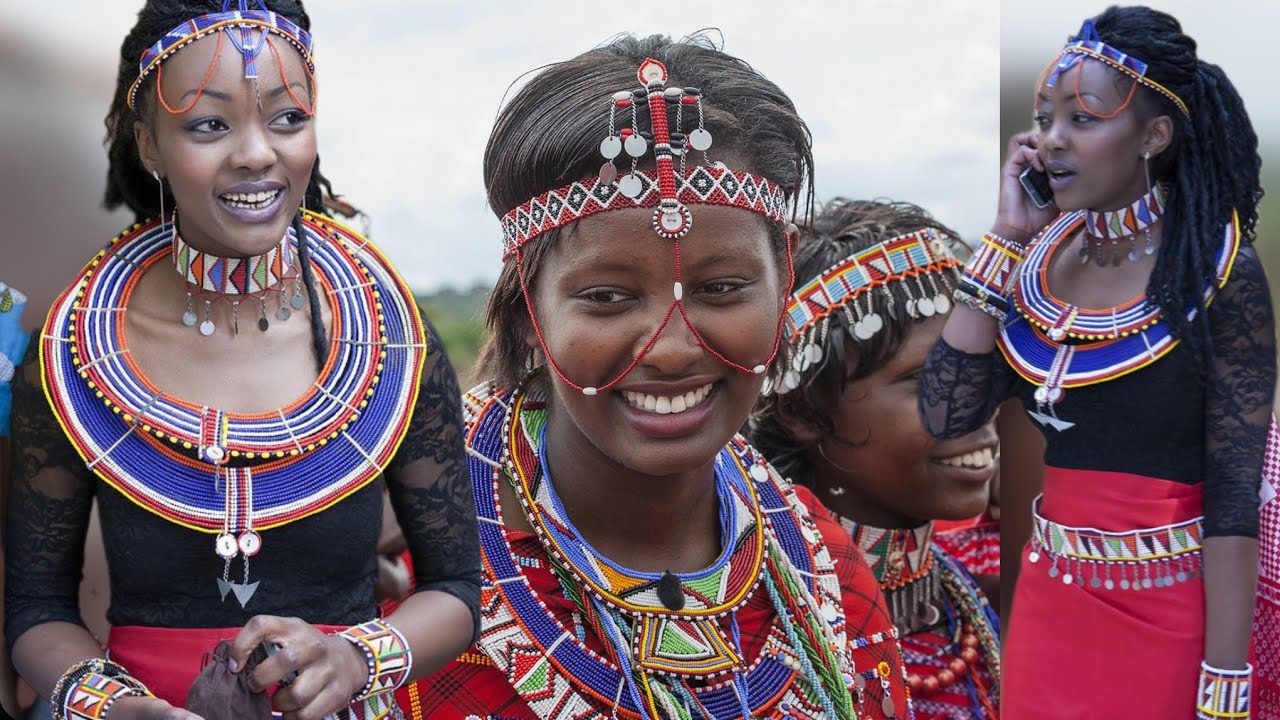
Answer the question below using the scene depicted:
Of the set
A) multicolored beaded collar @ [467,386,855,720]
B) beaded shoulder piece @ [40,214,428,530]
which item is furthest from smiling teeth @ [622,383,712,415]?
beaded shoulder piece @ [40,214,428,530]

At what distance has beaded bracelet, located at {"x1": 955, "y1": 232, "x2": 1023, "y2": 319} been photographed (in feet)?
9.48

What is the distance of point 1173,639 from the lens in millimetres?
2689

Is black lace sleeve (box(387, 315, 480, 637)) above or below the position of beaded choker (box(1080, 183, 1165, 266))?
below

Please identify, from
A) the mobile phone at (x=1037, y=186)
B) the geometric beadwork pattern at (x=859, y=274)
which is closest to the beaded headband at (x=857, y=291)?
the geometric beadwork pattern at (x=859, y=274)

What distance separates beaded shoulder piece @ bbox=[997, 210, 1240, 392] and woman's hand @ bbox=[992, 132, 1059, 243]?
3cm

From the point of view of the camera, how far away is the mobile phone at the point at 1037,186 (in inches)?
112

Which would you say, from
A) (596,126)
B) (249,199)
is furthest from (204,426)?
(596,126)

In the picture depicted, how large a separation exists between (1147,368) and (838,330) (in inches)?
36.4

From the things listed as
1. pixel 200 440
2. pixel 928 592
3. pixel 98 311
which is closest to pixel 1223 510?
pixel 928 592

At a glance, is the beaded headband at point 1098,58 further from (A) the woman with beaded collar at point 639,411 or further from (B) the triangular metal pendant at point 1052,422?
(B) the triangular metal pendant at point 1052,422

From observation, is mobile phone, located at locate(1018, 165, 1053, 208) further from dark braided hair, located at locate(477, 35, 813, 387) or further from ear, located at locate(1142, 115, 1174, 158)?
dark braided hair, located at locate(477, 35, 813, 387)

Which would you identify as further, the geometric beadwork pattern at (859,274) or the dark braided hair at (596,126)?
the geometric beadwork pattern at (859,274)

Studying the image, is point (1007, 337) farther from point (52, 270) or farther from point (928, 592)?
point (52, 270)

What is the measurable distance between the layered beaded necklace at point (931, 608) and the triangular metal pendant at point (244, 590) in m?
1.84
